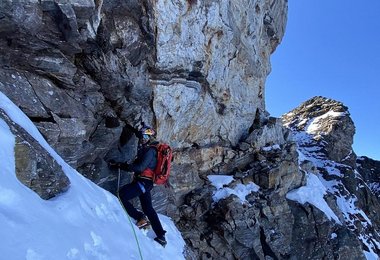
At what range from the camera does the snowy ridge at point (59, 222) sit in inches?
171

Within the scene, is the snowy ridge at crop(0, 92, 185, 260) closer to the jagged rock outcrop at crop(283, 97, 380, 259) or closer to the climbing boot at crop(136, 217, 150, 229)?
the climbing boot at crop(136, 217, 150, 229)

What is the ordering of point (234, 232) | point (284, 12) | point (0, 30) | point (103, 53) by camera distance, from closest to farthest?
point (0, 30) → point (103, 53) → point (234, 232) → point (284, 12)

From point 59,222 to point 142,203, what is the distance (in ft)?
13.0


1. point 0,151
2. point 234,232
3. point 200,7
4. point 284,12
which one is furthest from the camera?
point 284,12

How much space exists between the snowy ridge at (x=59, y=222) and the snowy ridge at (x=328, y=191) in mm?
19444

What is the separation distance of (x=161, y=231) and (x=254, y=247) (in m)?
12.6

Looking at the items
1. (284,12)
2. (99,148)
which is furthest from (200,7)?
(284,12)

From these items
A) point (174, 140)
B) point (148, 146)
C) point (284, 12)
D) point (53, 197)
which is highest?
point (284, 12)

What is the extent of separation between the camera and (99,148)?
1230cm

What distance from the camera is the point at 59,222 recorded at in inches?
211

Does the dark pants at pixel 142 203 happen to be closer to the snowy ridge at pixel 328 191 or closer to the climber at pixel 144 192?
the climber at pixel 144 192

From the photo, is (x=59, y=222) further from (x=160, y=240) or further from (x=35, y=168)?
(x=160, y=240)

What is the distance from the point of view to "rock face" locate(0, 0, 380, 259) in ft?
32.2

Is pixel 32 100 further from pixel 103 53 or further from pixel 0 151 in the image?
pixel 0 151
